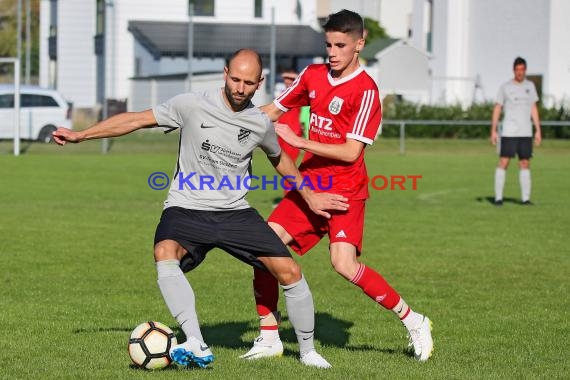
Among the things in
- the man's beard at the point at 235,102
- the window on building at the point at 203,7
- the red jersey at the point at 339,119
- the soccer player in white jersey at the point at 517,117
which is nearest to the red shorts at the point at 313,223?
the red jersey at the point at 339,119

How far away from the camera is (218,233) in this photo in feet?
21.3

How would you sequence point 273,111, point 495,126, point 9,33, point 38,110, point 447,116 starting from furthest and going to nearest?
1. point 9,33
2. point 447,116
3. point 38,110
4. point 495,126
5. point 273,111

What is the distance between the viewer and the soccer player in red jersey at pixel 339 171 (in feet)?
23.1

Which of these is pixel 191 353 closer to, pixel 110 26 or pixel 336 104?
pixel 336 104

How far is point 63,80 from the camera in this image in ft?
182

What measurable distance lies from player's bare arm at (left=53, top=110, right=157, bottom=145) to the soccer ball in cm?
114

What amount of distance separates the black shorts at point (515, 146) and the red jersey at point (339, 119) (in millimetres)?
10950

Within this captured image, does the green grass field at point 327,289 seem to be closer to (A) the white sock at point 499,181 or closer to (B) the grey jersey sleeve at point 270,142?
(A) the white sock at point 499,181

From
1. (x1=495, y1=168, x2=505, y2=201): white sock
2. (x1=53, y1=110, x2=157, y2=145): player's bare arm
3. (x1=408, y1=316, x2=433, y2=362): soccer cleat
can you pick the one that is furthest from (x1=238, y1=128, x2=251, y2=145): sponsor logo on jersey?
(x1=495, y1=168, x2=505, y2=201): white sock

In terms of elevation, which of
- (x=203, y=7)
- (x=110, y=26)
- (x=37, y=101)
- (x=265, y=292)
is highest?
(x=203, y=7)

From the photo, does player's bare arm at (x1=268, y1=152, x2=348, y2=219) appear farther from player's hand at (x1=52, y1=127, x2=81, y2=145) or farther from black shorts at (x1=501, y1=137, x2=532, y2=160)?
black shorts at (x1=501, y1=137, x2=532, y2=160)

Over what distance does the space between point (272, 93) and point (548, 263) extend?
951 inches

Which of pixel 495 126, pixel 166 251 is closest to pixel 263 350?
pixel 166 251

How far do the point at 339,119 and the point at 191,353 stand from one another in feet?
6.24
